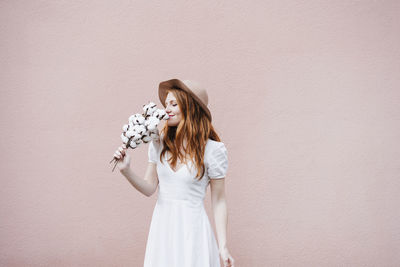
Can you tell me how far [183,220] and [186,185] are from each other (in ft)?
0.54

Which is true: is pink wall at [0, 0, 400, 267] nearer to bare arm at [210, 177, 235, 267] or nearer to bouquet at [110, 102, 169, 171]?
bare arm at [210, 177, 235, 267]

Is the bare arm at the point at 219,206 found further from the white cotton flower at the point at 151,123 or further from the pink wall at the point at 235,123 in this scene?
the pink wall at the point at 235,123

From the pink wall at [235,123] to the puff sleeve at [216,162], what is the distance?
1122mm

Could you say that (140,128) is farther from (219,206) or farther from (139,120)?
(219,206)

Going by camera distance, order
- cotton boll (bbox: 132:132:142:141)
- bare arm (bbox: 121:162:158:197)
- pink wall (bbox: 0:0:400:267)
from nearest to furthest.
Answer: cotton boll (bbox: 132:132:142:141) → bare arm (bbox: 121:162:158:197) → pink wall (bbox: 0:0:400:267)

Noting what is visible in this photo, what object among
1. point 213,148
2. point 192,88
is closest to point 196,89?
point 192,88

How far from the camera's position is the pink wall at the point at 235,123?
2.89 metres

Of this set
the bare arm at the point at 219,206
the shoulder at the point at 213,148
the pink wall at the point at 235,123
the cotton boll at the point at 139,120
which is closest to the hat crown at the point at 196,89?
the shoulder at the point at 213,148

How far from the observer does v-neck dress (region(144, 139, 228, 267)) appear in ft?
5.57

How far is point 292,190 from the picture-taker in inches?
114

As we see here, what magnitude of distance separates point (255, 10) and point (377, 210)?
6.23ft

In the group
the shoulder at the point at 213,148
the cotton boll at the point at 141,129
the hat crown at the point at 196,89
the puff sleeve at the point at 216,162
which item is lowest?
the puff sleeve at the point at 216,162

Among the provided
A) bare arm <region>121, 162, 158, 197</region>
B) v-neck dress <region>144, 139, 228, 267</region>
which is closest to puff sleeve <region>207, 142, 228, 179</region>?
v-neck dress <region>144, 139, 228, 267</region>

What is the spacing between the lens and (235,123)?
2.90m
